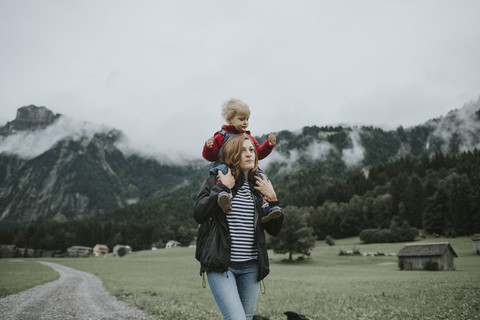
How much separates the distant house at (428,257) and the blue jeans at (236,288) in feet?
176

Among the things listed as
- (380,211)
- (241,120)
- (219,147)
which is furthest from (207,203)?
(380,211)

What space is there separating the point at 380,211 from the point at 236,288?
121 meters

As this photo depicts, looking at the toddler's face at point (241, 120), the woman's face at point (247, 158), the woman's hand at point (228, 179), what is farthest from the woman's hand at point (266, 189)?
the toddler's face at point (241, 120)

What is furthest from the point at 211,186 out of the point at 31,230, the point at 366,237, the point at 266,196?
the point at 31,230

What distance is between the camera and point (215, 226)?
387cm

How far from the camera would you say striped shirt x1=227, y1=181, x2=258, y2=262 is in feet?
13.0

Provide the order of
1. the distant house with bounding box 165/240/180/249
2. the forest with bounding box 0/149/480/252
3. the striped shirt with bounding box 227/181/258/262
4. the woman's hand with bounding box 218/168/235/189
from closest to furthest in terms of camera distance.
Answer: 1. the woman's hand with bounding box 218/168/235/189
2. the striped shirt with bounding box 227/181/258/262
3. the forest with bounding box 0/149/480/252
4. the distant house with bounding box 165/240/180/249

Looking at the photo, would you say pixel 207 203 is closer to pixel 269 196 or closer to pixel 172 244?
pixel 269 196

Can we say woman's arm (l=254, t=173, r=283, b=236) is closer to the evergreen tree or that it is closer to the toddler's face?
the toddler's face

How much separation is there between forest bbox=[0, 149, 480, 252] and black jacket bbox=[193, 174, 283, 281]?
73972 mm

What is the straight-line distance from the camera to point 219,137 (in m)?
4.54

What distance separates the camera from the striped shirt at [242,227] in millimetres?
3955

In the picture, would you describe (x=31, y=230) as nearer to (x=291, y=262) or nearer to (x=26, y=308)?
(x=291, y=262)

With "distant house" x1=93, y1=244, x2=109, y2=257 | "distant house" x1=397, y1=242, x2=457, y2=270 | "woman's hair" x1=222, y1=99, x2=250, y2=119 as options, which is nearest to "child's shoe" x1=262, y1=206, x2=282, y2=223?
"woman's hair" x1=222, y1=99, x2=250, y2=119
